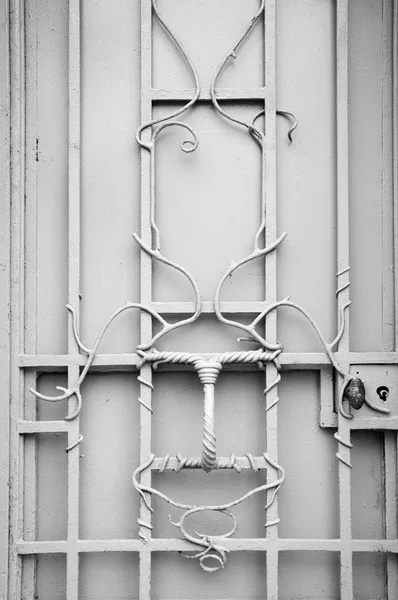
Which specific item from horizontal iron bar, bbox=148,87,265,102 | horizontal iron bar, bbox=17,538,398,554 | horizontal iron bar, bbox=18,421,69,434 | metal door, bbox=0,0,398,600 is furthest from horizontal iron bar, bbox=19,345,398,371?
horizontal iron bar, bbox=148,87,265,102

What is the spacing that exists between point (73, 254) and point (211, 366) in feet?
1.26

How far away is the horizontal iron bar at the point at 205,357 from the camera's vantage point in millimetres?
1440

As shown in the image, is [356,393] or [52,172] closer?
[356,393]

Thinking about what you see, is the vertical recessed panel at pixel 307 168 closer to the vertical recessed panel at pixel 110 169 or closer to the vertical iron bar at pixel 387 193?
the vertical iron bar at pixel 387 193

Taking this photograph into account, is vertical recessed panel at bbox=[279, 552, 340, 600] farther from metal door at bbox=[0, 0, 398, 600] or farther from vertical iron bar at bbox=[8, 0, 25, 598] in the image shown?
vertical iron bar at bbox=[8, 0, 25, 598]

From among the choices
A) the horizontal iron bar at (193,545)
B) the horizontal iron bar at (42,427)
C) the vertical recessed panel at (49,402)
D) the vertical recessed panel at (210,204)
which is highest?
the vertical recessed panel at (210,204)

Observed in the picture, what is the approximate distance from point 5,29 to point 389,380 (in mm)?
1109

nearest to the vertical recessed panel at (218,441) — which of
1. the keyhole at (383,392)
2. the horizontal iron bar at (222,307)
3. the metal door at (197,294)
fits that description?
the metal door at (197,294)

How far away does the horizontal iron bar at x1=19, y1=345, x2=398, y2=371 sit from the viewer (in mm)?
1440

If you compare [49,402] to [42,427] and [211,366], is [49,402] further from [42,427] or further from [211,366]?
[211,366]

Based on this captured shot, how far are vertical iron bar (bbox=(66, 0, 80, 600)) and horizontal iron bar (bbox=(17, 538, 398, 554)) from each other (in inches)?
1.3

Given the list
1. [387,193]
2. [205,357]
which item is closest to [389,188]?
[387,193]

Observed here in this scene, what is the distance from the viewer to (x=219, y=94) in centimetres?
149

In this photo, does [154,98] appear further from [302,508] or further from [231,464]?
[302,508]
